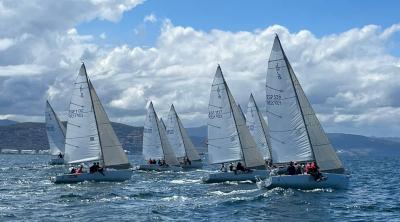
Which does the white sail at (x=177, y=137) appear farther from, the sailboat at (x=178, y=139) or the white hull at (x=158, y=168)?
the white hull at (x=158, y=168)

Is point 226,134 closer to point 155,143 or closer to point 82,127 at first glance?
point 82,127

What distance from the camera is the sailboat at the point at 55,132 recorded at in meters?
103

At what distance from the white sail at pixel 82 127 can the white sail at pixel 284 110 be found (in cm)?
1963

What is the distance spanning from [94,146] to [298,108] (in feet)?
72.7

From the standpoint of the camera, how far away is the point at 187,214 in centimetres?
3491

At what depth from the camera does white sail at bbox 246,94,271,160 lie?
7675cm

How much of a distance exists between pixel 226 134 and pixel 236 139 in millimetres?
1230

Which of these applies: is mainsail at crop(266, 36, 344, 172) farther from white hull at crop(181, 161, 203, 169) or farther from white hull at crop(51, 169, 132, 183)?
white hull at crop(181, 161, 203, 169)

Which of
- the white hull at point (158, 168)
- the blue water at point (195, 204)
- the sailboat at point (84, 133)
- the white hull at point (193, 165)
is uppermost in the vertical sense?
the sailboat at point (84, 133)

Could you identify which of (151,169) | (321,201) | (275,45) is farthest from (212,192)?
(151,169)

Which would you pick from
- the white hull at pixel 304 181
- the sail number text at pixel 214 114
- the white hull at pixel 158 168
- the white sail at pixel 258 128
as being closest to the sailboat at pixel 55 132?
the white hull at pixel 158 168

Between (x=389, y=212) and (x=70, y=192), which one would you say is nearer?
(x=389, y=212)

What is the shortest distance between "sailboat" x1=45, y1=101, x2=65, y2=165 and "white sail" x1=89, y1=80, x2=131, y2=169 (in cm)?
4372

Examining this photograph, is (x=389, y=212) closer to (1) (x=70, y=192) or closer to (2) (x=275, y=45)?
(2) (x=275, y=45)
